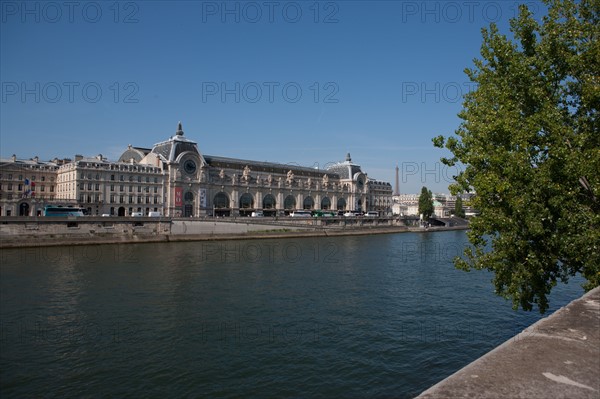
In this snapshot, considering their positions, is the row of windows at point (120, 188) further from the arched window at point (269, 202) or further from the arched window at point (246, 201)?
the arched window at point (269, 202)

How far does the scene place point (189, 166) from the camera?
349 ft

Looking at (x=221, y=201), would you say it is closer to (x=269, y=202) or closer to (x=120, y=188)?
(x=269, y=202)

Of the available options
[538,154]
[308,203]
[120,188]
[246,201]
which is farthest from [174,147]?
[538,154]

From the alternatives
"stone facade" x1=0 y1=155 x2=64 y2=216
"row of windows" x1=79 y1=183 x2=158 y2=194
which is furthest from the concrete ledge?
"row of windows" x1=79 y1=183 x2=158 y2=194

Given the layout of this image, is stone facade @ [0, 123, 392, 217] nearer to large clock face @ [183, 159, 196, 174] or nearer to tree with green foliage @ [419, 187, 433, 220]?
large clock face @ [183, 159, 196, 174]

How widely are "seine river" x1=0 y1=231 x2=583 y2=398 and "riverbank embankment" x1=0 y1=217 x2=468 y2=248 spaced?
86.6 ft

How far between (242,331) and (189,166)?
90.2 m

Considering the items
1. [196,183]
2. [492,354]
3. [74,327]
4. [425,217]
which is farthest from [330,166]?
[492,354]

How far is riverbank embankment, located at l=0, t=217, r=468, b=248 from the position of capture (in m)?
60.4

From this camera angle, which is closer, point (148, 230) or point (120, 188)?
point (148, 230)

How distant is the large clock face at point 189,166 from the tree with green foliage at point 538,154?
Answer: 94.9 meters

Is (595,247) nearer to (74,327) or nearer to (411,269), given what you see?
(74,327)

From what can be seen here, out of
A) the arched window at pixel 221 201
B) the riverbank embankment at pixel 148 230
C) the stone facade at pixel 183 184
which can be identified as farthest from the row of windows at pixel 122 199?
the riverbank embankment at pixel 148 230

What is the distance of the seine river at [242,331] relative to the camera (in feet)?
49.8
